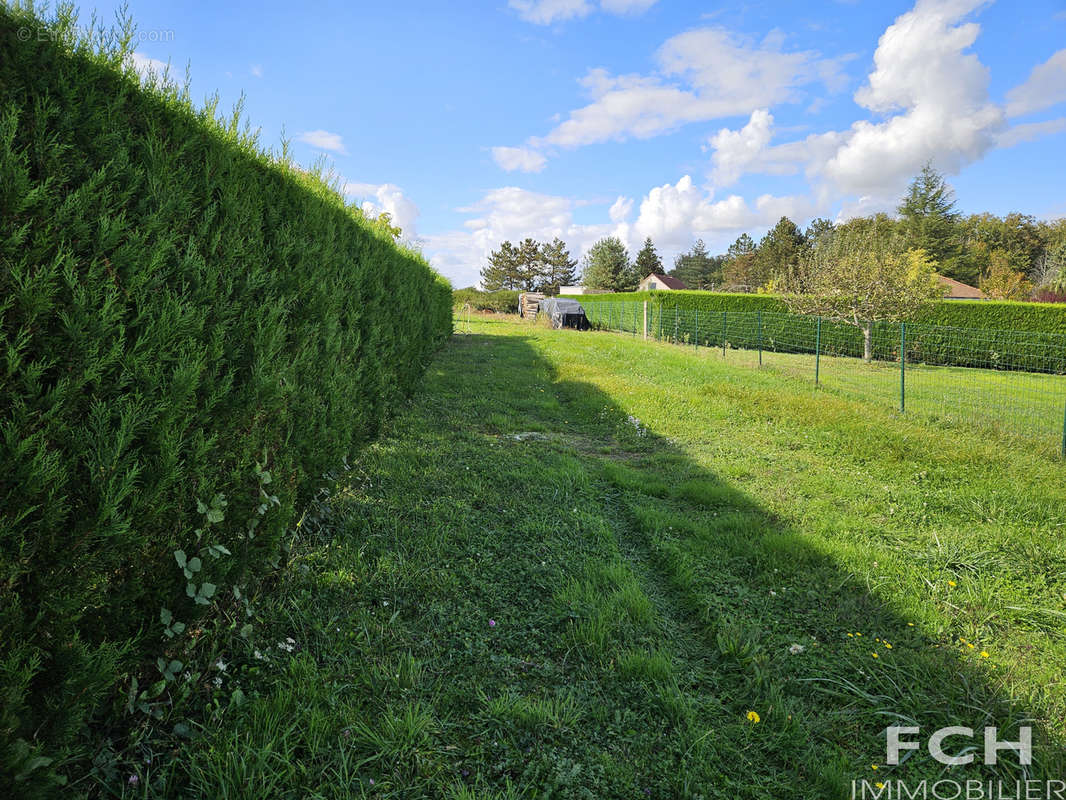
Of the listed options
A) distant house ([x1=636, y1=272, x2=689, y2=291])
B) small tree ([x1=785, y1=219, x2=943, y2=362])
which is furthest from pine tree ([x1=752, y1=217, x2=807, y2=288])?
small tree ([x1=785, y1=219, x2=943, y2=362])

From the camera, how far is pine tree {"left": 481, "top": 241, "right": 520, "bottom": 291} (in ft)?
235

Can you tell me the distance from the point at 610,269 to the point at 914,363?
48.6 meters

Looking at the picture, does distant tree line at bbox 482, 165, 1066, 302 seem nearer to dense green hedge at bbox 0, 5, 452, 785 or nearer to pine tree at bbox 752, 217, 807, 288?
pine tree at bbox 752, 217, 807, 288

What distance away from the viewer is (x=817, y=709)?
2279 millimetres

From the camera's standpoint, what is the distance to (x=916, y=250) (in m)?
35.2

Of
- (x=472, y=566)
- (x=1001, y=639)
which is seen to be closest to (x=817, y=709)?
(x=1001, y=639)

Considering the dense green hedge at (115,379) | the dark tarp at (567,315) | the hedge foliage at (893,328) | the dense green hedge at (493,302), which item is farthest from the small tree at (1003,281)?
the dense green hedge at (115,379)

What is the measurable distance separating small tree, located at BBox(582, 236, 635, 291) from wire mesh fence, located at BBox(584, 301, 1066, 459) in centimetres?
3744

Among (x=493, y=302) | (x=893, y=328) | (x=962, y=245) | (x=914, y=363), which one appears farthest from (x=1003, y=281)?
(x=493, y=302)

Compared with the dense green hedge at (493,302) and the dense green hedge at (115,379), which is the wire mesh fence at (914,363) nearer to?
the dense green hedge at (115,379)

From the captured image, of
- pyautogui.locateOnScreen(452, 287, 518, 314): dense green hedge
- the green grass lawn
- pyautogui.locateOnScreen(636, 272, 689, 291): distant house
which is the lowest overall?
the green grass lawn

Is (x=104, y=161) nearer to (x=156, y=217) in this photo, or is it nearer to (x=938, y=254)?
(x=156, y=217)

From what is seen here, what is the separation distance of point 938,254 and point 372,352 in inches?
2244

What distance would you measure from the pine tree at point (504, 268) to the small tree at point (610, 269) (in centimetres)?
1044
